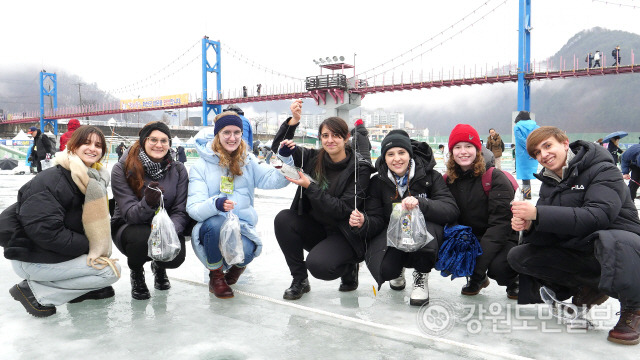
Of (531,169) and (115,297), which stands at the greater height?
(531,169)

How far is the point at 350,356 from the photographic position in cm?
197

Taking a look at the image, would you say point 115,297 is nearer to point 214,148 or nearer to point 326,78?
point 214,148

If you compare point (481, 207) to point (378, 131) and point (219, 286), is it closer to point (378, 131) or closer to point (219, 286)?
point (219, 286)

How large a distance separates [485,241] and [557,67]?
26730 millimetres

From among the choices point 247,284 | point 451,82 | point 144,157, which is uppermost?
point 451,82

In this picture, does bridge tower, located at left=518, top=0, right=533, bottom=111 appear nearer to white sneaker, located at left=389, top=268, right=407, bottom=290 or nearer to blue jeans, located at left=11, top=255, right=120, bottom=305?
white sneaker, located at left=389, top=268, right=407, bottom=290

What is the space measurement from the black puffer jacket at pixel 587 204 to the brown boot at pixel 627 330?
1.08 ft

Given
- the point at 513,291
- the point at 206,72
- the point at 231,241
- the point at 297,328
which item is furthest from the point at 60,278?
the point at 206,72

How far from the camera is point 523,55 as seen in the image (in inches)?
968

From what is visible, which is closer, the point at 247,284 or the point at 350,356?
the point at 350,356

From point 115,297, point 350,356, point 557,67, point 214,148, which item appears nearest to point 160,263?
point 115,297

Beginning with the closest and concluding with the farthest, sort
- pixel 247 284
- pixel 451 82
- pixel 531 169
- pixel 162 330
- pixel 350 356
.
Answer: pixel 350 356
pixel 162 330
pixel 247 284
pixel 531 169
pixel 451 82

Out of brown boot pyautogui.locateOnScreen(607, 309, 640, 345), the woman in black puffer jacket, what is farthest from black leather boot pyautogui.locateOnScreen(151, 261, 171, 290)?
brown boot pyautogui.locateOnScreen(607, 309, 640, 345)

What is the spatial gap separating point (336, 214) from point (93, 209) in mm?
1351
